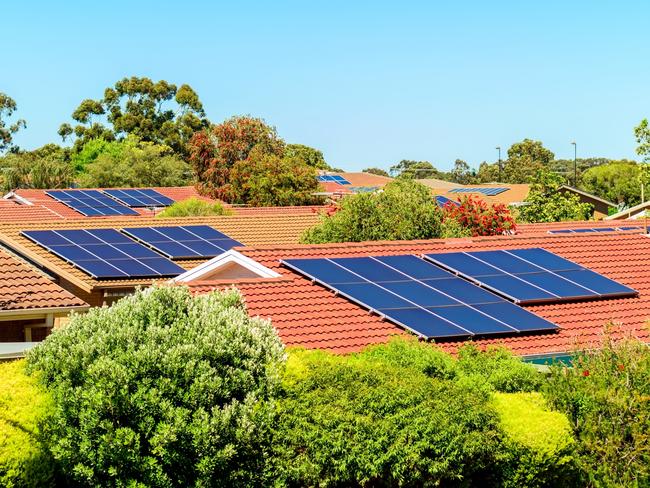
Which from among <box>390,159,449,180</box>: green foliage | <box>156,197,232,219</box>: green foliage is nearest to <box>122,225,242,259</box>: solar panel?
<box>156,197,232,219</box>: green foliage

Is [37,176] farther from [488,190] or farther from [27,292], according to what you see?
[27,292]

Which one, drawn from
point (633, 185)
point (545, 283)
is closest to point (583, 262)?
point (545, 283)

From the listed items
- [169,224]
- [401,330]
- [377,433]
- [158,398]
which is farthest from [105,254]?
[377,433]

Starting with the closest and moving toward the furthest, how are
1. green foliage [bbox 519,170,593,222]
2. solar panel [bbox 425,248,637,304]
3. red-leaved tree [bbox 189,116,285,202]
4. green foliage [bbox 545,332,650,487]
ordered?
green foliage [bbox 545,332,650,487]
solar panel [bbox 425,248,637,304]
green foliage [bbox 519,170,593,222]
red-leaved tree [bbox 189,116,285,202]

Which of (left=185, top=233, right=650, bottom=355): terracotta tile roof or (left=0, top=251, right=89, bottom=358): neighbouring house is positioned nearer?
(left=185, top=233, right=650, bottom=355): terracotta tile roof

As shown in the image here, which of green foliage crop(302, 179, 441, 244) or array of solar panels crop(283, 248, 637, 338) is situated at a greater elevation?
green foliage crop(302, 179, 441, 244)

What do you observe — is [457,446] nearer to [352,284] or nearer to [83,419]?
[83,419]

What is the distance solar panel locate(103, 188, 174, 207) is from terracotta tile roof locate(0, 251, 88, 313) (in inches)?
1148

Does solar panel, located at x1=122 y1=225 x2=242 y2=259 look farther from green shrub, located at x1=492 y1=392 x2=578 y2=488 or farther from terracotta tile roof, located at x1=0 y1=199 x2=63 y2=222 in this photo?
green shrub, located at x1=492 y1=392 x2=578 y2=488

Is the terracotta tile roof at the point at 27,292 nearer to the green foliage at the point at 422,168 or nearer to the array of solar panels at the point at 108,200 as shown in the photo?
the array of solar panels at the point at 108,200

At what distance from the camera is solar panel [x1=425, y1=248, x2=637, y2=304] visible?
21328mm

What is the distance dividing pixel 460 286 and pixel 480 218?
13.6 m

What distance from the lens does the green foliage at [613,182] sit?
348ft

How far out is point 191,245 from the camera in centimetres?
3331
